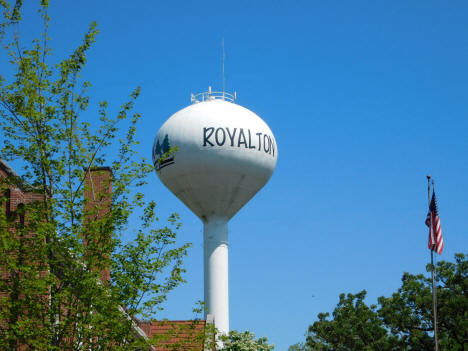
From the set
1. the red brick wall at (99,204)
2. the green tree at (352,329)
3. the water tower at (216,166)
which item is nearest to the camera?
the red brick wall at (99,204)

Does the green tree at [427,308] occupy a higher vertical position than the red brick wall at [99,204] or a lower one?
higher

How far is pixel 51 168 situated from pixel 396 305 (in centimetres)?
3480

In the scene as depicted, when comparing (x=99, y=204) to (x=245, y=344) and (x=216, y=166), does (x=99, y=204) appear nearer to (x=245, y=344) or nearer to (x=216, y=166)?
(x=245, y=344)

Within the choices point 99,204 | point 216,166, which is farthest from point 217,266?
point 99,204

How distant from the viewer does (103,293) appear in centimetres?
1413

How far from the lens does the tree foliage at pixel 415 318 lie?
43.7 m

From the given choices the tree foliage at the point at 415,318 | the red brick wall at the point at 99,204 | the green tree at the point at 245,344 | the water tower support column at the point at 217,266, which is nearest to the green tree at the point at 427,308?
the tree foliage at the point at 415,318

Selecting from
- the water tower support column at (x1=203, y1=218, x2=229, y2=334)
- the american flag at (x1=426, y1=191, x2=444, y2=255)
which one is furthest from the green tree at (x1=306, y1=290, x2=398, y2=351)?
the american flag at (x1=426, y1=191, x2=444, y2=255)

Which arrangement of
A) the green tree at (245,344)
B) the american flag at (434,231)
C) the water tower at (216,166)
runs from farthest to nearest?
the water tower at (216,166) → the american flag at (434,231) → the green tree at (245,344)

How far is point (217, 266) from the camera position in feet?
129

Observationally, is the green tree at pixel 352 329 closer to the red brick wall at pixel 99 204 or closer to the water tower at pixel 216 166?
the water tower at pixel 216 166

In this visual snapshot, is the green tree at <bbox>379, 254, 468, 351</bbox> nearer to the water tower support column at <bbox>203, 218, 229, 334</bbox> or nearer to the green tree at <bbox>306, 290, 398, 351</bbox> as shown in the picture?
the green tree at <bbox>306, 290, 398, 351</bbox>

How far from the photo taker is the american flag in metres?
28.2

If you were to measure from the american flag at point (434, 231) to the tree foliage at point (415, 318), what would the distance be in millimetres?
15133
